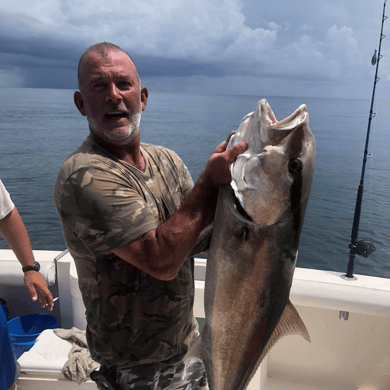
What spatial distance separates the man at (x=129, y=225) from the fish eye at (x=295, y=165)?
19cm

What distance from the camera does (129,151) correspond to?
2.02 metres

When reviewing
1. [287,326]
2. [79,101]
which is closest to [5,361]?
[79,101]

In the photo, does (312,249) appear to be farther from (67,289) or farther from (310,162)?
(310,162)

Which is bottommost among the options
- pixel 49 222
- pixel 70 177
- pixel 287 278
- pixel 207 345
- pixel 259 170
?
pixel 49 222

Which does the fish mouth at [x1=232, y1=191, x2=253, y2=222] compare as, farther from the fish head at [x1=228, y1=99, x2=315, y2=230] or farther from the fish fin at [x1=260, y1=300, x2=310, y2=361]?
the fish fin at [x1=260, y1=300, x2=310, y2=361]

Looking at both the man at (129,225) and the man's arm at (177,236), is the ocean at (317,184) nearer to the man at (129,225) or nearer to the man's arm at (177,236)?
the man at (129,225)

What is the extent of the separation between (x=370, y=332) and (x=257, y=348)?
2.67 metres

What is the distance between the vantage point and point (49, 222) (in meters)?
14.7

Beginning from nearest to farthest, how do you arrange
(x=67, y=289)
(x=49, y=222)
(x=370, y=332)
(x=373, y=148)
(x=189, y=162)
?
1. (x=370, y=332)
2. (x=67, y=289)
3. (x=49, y=222)
4. (x=189, y=162)
5. (x=373, y=148)

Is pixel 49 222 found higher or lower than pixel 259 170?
lower

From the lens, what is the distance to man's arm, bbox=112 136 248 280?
162cm

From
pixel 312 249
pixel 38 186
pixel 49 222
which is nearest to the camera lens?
pixel 312 249

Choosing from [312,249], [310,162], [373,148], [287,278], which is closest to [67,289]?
[287,278]

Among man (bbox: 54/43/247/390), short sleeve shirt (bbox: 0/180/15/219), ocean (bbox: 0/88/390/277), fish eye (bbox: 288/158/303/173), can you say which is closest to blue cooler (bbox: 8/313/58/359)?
short sleeve shirt (bbox: 0/180/15/219)
